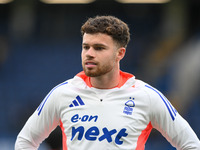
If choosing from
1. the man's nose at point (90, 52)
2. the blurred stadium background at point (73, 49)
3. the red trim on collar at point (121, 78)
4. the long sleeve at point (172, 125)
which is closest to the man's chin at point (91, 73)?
the man's nose at point (90, 52)

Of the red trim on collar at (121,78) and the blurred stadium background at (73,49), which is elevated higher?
Answer: the red trim on collar at (121,78)

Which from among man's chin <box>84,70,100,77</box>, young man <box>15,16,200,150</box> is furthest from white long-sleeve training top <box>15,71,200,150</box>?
man's chin <box>84,70,100,77</box>

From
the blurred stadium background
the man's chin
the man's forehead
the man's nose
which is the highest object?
the man's forehead

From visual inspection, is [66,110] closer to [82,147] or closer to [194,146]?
[82,147]

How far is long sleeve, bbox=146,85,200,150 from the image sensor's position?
3.45m

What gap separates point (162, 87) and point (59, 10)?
4123 mm

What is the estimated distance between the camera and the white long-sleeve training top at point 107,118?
3.39m

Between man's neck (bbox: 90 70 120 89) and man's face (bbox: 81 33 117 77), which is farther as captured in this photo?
man's neck (bbox: 90 70 120 89)

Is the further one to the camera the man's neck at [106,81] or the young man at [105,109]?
the man's neck at [106,81]

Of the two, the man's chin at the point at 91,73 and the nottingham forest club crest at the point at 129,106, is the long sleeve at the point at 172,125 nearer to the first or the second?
the nottingham forest club crest at the point at 129,106

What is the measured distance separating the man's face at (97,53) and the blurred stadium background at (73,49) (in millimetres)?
8965

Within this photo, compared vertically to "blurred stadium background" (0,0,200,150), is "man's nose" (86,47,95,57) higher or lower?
higher

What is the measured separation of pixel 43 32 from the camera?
14273 mm

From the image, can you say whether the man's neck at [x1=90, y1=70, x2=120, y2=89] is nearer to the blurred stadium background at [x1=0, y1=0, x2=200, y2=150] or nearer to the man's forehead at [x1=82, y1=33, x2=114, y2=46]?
the man's forehead at [x1=82, y1=33, x2=114, y2=46]
